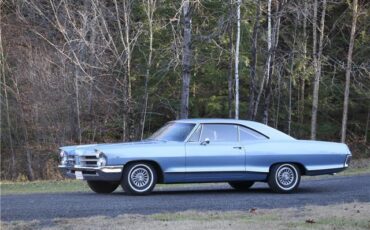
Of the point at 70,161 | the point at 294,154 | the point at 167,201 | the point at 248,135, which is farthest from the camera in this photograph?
the point at 248,135

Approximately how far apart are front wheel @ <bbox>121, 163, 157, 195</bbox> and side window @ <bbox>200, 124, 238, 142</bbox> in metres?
1.26


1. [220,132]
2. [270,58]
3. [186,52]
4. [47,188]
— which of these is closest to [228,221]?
[220,132]

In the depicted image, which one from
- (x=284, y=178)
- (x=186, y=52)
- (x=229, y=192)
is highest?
(x=186, y=52)

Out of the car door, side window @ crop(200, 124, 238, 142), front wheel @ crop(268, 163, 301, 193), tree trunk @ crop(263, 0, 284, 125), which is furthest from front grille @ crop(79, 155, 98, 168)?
tree trunk @ crop(263, 0, 284, 125)

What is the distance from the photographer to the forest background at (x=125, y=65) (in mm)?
28062

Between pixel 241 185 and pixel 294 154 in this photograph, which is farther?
pixel 241 185

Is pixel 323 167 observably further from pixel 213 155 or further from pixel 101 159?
pixel 101 159

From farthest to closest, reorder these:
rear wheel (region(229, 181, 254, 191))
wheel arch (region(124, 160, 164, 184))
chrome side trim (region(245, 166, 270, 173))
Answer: rear wheel (region(229, 181, 254, 191)) < chrome side trim (region(245, 166, 270, 173)) < wheel arch (region(124, 160, 164, 184))

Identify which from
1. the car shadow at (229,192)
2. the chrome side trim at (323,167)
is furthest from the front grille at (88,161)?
the chrome side trim at (323,167)

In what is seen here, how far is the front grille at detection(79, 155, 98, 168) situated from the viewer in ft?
42.7

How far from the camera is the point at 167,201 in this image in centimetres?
1216

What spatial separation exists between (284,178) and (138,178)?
2.89 m

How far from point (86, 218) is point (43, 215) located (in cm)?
84

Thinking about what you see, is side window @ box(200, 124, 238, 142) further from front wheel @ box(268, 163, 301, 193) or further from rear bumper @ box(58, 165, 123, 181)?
rear bumper @ box(58, 165, 123, 181)
